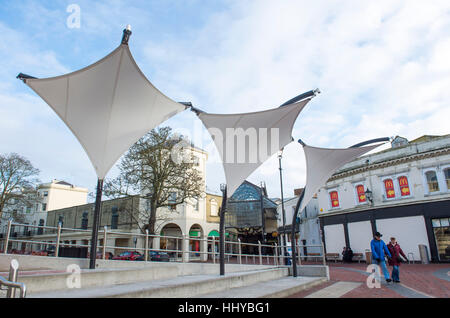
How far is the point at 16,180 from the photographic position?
30.6 meters

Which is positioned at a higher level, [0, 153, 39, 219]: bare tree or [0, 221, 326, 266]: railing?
[0, 153, 39, 219]: bare tree

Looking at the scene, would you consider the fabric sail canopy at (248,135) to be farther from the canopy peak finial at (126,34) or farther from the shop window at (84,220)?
the shop window at (84,220)

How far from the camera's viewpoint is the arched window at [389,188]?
2538 centimetres

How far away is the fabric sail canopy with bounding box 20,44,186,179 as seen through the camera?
7.87 m

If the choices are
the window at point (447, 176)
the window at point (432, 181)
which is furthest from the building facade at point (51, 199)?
the window at point (447, 176)

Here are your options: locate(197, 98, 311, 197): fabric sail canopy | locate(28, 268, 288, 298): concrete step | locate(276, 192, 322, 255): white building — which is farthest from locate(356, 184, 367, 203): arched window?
locate(28, 268, 288, 298): concrete step

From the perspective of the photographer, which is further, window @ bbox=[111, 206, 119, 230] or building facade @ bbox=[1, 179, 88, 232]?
building facade @ bbox=[1, 179, 88, 232]

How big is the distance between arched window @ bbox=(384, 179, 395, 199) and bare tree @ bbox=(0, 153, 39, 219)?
34.3 m

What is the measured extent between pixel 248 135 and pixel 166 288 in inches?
233

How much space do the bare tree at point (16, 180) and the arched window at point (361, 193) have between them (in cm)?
3264

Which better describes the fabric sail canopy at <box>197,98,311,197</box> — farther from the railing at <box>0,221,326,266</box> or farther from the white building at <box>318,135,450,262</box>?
the white building at <box>318,135,450,262</box>

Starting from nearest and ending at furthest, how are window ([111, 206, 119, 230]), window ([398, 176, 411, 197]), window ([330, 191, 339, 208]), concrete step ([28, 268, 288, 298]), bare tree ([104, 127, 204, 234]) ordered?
concrete step ([28, 268, 288, 298])
bare tree ([104, 127, 204, 234])
window ([398, 176, 411, 197])
window ([330, 191, 339, 208])
window ([111, 206, 119, 230])

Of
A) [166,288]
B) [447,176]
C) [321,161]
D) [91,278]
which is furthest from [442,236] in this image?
[91,278]
